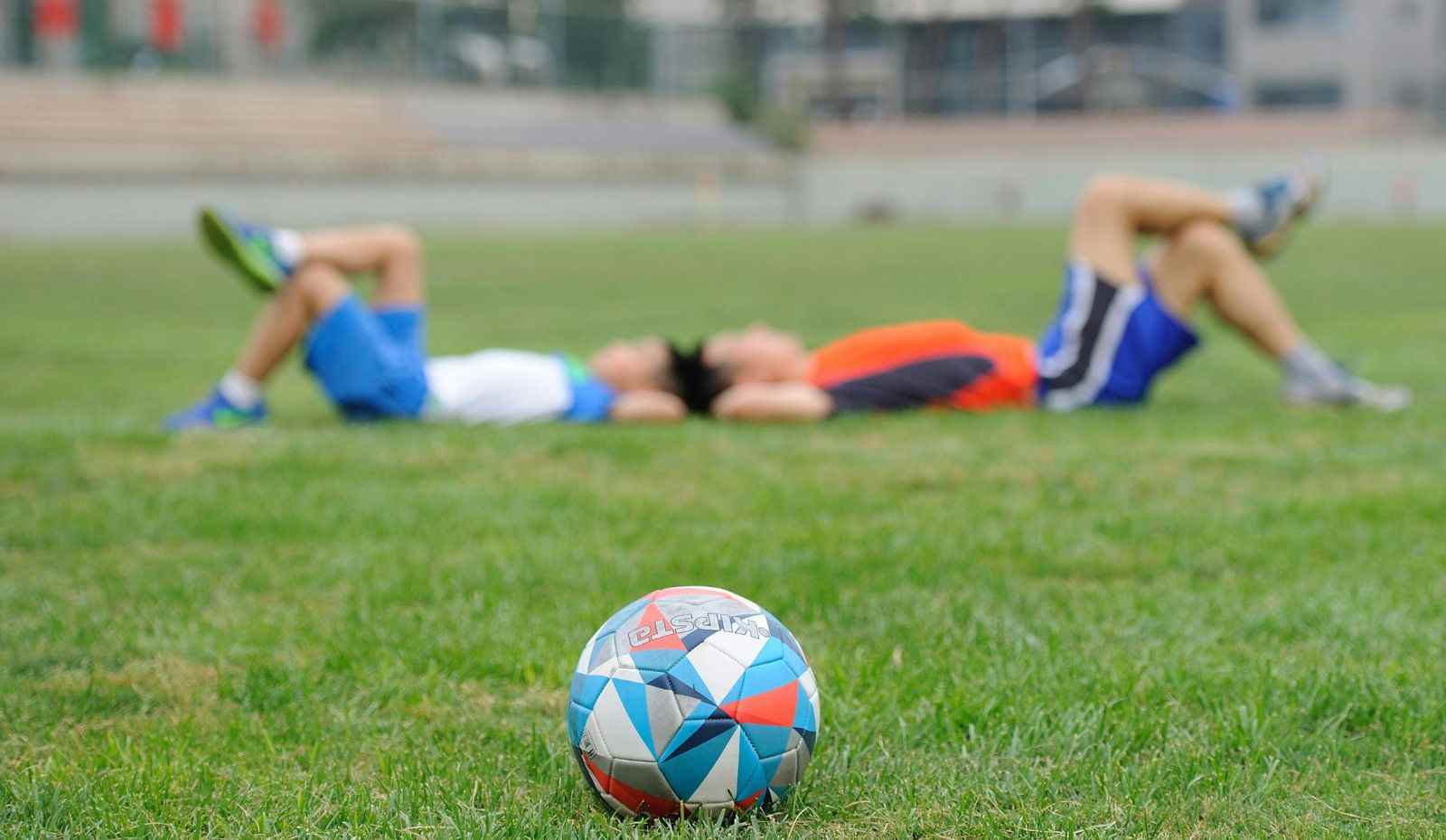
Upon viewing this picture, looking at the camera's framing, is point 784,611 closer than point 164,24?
Yes

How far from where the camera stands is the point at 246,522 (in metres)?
4.52

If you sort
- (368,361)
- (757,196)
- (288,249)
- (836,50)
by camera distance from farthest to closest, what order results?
(836,50) < (757,196) < (368,361) < (288,249)

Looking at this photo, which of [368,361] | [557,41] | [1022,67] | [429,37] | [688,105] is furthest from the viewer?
[1022,67]

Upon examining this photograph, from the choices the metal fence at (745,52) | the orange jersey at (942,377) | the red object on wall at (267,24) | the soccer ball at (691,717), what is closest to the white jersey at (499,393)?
the orange jersey at (942,377)

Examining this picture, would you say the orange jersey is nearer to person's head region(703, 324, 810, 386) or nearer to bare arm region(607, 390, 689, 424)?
person's head region(703, 324, 810, 386)

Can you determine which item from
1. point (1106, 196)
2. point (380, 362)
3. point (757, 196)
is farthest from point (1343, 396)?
point (757, 196)

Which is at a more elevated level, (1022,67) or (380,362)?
(1022,67)

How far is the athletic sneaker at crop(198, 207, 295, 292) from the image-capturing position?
19.1 feet

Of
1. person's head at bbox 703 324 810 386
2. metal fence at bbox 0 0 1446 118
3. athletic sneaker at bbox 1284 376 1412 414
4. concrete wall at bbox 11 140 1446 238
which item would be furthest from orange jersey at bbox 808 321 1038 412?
metal fence at bbox 0 0 1446 118

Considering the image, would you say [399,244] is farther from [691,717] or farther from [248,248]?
[691,717]

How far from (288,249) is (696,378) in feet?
6.37

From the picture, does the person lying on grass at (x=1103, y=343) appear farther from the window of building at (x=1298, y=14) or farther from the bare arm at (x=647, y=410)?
the window of building at (x=1298, y=14)

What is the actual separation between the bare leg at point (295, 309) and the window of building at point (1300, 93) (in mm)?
57561

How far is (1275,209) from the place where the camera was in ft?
21.4
